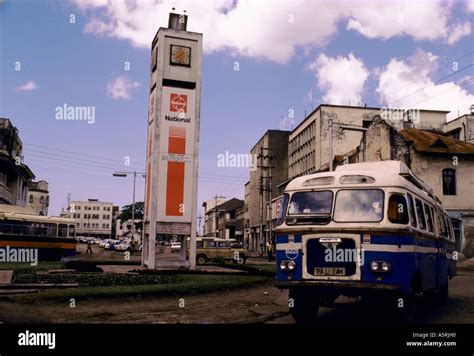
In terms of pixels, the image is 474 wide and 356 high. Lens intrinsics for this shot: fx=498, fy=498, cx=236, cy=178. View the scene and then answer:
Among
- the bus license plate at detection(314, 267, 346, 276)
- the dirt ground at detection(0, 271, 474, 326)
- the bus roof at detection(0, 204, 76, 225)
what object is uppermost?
the bus roof at detection(0, 204, 76, 225)

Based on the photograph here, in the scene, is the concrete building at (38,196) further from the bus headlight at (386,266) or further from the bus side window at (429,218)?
the bus headlight at (386,266)

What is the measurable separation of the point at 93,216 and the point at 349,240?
156 meters

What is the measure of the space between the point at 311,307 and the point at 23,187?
65.2 m

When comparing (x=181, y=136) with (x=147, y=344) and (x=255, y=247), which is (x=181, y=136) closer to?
(x=147, y=344)

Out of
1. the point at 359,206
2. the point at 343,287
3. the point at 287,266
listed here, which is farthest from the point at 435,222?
the point at 287,266

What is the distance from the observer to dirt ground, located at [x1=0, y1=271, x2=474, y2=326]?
431 inches

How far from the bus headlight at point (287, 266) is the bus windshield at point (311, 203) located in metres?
1.03

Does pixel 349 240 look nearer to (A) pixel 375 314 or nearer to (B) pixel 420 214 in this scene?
(B) pixel 420 214

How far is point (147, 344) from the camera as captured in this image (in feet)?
25.2

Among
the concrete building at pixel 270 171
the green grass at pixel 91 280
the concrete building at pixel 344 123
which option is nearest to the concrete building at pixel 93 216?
the concrete building at pixel 270 171

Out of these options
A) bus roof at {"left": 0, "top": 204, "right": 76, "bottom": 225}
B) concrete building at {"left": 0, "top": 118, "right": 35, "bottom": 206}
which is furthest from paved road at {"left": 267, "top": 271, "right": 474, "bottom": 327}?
concrete building at {"left": 0, "top": 118, "right": 35, "bottom": 206}

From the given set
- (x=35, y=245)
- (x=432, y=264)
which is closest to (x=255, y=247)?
(x=35, y=245)

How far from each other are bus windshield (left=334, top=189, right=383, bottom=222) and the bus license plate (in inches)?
36.9

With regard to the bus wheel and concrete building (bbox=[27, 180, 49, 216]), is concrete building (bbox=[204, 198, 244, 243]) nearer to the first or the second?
concrete building (bbox=[27, 180, 49, 216])
